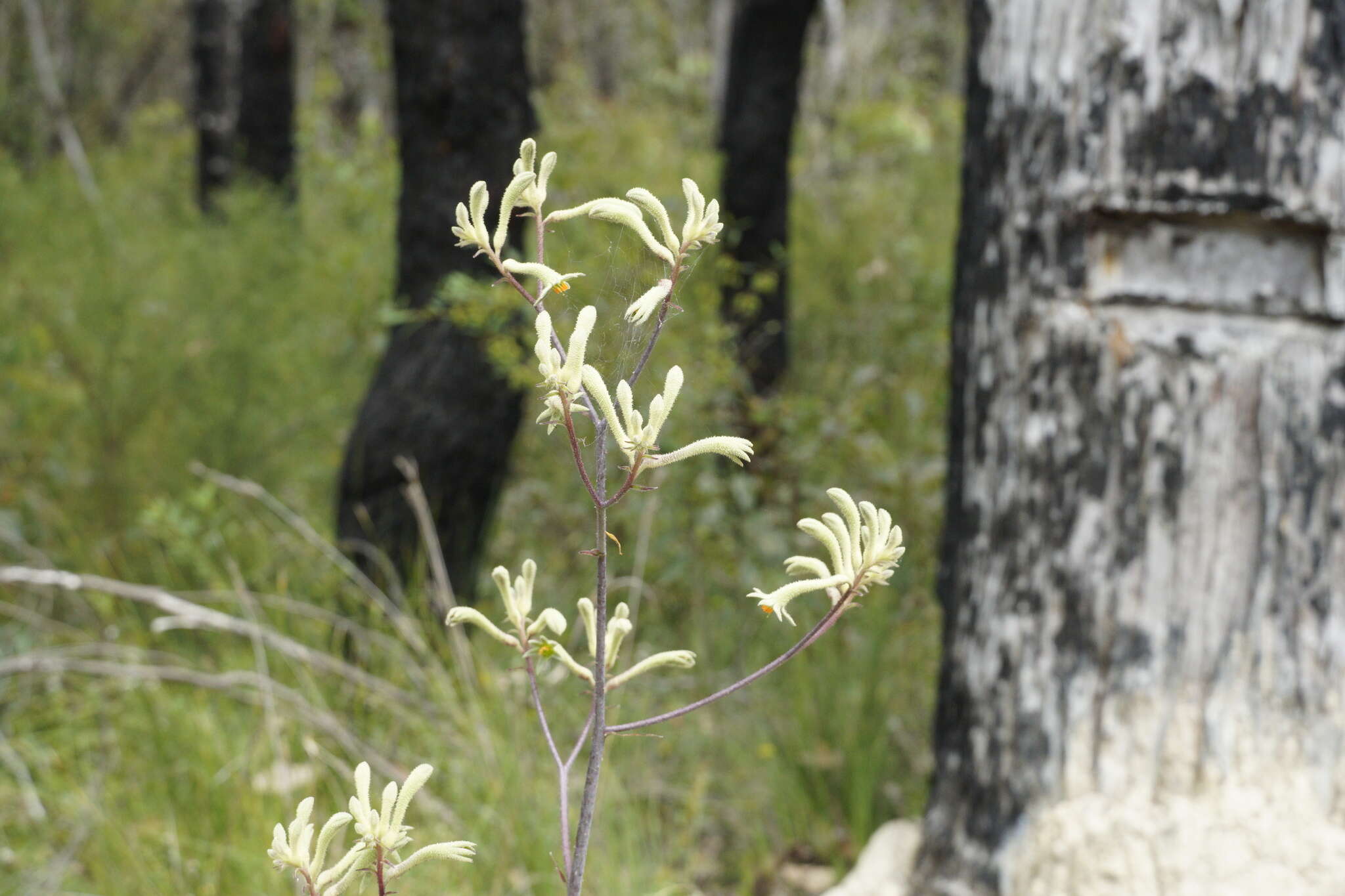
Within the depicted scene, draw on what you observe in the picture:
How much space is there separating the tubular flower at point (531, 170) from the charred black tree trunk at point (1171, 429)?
1.37 meters

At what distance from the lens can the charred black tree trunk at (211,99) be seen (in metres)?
9.25

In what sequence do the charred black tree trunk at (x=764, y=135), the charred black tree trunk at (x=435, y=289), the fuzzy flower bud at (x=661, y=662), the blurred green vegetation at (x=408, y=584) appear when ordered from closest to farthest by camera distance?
the fuzzy flower bud at (x=661, y=662) → the blurred green vegetation at (x=408, y=584) → the charred black tree trunk at (x=435, y=289) → the charred black tree trunk at (x=764, y=135)

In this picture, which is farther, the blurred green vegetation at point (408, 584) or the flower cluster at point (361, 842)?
the blurred green vegetation at point (408, 584)

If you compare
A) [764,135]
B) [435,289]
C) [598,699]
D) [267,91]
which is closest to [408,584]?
[435,289]

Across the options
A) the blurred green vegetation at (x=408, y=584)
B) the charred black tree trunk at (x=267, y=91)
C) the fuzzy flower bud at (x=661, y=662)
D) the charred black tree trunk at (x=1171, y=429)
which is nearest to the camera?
the fuzzy flower bud at (x=661, y=662)

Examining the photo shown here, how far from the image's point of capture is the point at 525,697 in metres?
2.22

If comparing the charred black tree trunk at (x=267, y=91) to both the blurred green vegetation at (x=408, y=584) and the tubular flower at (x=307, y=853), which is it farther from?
the tubular flower at (x=307, y=853)

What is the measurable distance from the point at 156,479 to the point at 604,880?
2.13 m

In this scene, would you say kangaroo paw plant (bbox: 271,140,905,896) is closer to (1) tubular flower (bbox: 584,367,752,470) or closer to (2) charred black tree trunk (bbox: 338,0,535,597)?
(1) tubular flower (bbox: 584,367,752,470)

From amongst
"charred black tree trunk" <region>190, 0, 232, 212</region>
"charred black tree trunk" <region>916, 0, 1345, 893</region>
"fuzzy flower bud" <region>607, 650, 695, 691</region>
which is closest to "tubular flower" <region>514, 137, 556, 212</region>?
"fuzzy flower bud" <region>607, 650, 695, 691</region>

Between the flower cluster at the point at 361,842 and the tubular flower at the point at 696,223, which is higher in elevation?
the tubular flower at the point at 696,223

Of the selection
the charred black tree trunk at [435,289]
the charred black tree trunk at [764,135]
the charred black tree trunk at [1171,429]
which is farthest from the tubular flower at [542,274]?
the charred black tree trunk at [764,135]

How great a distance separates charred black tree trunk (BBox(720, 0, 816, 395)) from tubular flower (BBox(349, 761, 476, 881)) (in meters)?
4.01

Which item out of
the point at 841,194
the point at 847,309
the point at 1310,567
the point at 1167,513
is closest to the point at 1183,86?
the point at 1167,513
